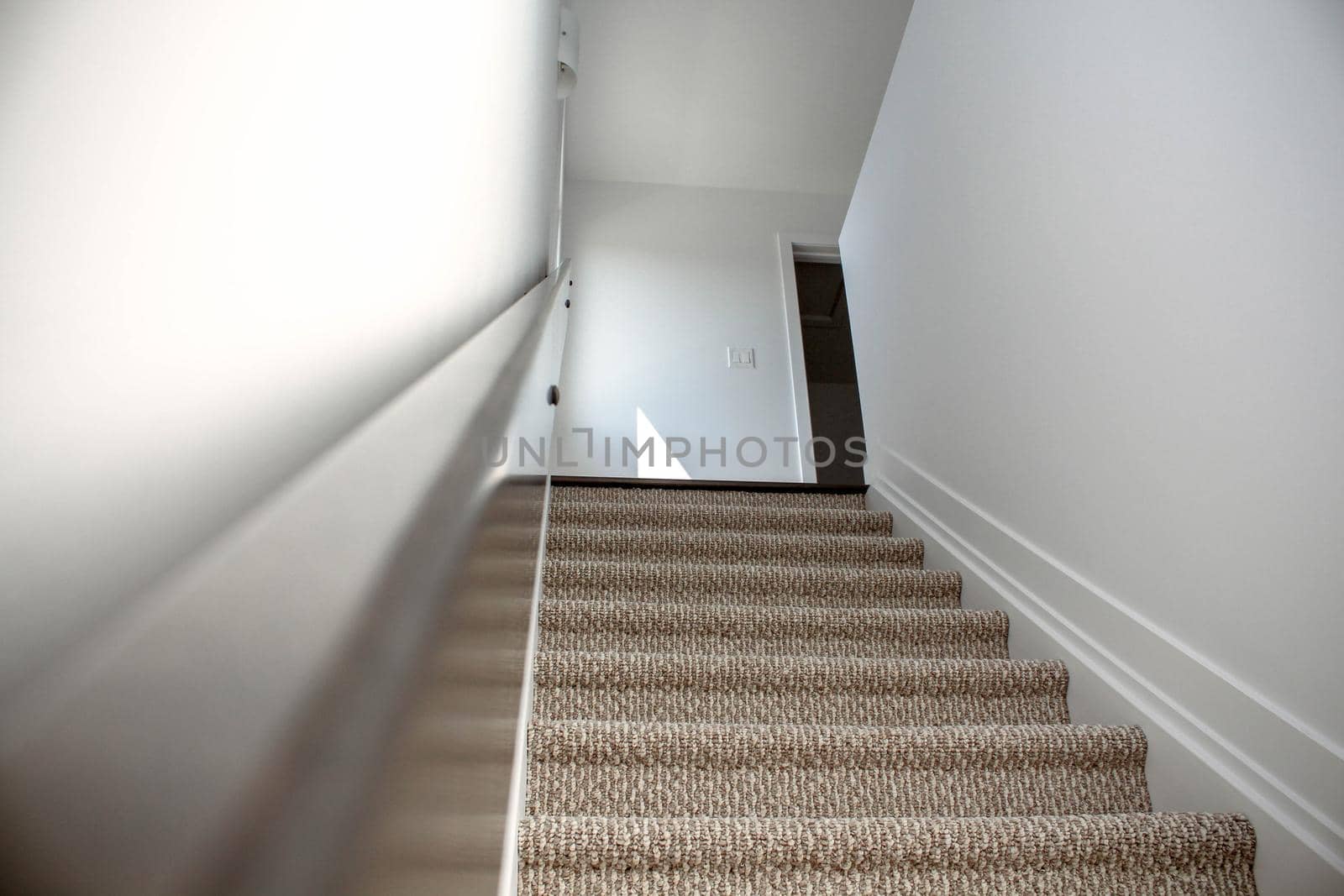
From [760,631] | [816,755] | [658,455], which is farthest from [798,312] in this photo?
[816,755]

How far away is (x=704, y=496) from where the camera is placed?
268cm

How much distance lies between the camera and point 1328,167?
3.43 feet

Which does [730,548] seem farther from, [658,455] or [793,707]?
[658,455]

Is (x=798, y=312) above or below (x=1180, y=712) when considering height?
above

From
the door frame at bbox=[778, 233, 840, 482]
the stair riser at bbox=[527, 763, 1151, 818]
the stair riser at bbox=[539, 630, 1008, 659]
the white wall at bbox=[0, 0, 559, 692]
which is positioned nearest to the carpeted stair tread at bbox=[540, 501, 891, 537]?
the stair riser at bbox=[539, 630, 1008, 659]

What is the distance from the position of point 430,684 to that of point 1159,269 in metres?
1.49

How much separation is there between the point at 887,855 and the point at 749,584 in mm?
965

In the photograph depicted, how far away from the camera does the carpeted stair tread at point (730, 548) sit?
2166 mm

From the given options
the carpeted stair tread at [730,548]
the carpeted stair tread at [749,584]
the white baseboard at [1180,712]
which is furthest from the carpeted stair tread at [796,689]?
the carpeted stair tread at [730,548]

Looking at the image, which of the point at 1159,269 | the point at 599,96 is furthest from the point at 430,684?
the point at 599,96

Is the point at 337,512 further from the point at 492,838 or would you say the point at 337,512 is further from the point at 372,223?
the point at 372,223

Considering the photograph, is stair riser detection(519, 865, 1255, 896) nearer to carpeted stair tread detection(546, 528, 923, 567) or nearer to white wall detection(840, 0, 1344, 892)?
white wall detection(840, 0, 1344, 892)

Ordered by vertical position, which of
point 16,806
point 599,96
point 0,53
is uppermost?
point 599,96

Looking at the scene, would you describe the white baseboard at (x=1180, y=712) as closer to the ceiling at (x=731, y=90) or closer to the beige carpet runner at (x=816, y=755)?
the beige carpet runner at (x=816, y=755)
